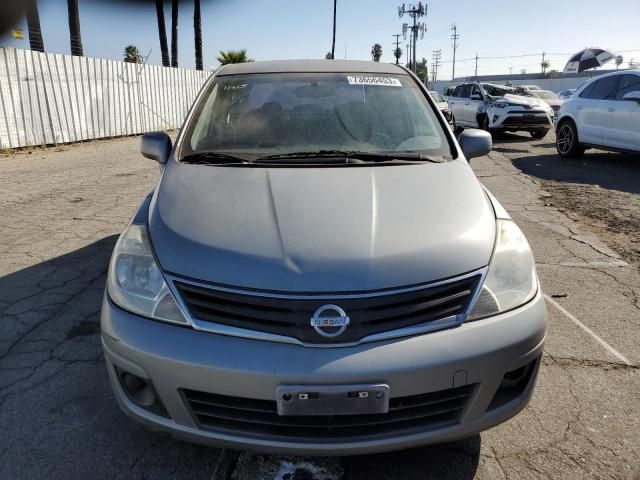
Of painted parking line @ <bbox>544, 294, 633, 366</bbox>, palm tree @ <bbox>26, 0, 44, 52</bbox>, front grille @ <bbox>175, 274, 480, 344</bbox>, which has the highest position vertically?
palm tree @ <bbox>26, 0, 44, 52</bbox>

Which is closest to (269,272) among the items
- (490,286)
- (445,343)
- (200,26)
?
(445,343)

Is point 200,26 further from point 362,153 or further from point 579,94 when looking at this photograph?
point 362,153

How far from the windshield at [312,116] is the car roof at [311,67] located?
0.23 feet

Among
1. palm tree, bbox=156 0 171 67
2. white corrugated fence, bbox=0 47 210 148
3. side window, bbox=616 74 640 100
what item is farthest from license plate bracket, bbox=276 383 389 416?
palm tree, bbox=156 0 171 67

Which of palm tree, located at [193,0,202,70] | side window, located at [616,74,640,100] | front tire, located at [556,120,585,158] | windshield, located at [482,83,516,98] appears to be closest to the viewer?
side window, located at [616,74,640,100]

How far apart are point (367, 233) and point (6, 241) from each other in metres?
4.50

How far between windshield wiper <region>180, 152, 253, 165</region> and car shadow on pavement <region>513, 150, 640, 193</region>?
7.07 m

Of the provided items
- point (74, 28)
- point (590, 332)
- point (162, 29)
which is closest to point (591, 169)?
point (590, 332)

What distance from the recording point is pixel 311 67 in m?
3.52

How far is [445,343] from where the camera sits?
1.81m

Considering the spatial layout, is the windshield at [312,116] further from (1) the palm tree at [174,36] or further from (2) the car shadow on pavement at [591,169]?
(1) the palm tree at [174,36]

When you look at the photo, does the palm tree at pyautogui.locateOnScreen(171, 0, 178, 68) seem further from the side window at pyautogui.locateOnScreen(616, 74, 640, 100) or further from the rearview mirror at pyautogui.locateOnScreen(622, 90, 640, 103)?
the rearview mirror at pyautogui.locateOnScreen(622, 90, 640, 103)

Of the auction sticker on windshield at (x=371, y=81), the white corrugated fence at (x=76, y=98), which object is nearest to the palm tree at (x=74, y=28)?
the white corrugated fence at (x=76, y=98)

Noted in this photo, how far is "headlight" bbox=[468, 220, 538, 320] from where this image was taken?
1949 millimetres
